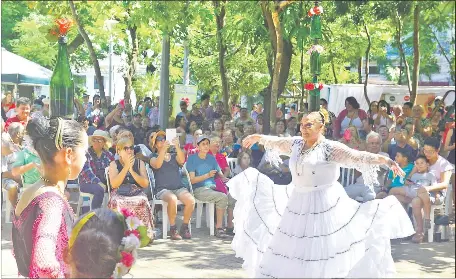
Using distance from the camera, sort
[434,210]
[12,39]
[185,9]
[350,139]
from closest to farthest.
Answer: [434,210], [350,139], [185,9], [12,39]

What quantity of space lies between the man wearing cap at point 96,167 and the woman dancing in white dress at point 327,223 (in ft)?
11.0

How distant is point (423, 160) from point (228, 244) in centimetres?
276

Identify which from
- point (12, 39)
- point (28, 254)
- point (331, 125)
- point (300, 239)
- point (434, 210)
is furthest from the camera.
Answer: point (12, 39)

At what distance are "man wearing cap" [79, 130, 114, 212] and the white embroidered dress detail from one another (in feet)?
11.1

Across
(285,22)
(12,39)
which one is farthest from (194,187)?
(12,39)

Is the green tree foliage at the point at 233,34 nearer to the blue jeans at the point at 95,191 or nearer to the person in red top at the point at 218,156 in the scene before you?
the blue jeans at the point at 95,191

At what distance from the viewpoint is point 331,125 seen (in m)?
14.0

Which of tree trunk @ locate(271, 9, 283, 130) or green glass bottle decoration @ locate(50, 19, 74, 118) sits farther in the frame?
tree trunk @ locate(271, 9, 283, 130)

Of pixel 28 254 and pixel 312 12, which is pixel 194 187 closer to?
pixel 312 12

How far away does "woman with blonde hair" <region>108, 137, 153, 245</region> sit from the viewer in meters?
Result: 8.98

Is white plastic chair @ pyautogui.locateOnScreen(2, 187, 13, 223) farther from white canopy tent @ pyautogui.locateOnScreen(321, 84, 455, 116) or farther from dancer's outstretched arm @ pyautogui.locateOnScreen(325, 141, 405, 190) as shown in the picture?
white canopy tent @ pyautogui.locateOnScreen(321, 84, 455, 116)

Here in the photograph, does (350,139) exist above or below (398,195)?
above

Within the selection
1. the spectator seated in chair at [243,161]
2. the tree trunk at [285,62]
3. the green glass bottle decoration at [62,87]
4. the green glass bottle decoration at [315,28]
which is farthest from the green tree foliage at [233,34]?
the spectator seated in chair at [243,161]

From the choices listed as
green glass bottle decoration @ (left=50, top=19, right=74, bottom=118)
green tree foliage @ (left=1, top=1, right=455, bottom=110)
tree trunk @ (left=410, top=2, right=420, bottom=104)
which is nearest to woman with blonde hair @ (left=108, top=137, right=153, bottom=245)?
green glass bottle decoration @ (left=50, top=19, right=74, bottom=118)
